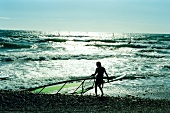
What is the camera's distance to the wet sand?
10.1 metres

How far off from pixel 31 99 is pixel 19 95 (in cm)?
88

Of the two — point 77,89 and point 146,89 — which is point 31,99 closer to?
point 77,89

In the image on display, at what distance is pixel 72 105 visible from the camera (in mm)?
11219

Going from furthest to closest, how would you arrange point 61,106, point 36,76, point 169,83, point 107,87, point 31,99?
point 36,76 → point 169,83 → point 107,87 → point 31,99 → point 61,106

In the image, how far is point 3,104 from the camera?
10891mm

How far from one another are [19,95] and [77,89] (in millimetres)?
4509

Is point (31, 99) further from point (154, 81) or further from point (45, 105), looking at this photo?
point (154, 81)

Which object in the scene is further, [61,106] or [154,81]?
[154,81]

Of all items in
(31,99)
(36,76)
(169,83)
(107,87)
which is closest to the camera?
(31,99)

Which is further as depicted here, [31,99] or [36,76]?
[36,76]

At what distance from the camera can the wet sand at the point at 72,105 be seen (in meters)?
10.1

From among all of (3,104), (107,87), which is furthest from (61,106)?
(107,87)

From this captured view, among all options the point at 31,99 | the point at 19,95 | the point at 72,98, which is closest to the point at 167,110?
the point at 72,98

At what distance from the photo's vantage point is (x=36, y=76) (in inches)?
826
